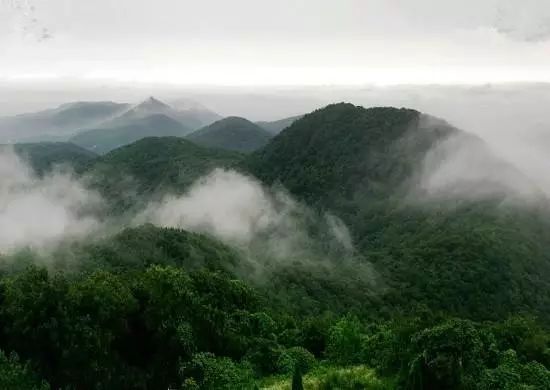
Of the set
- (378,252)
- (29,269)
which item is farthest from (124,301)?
(378,252)

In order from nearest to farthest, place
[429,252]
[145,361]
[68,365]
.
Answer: [68,365], [145,361], [429,252]

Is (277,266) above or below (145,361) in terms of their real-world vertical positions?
below

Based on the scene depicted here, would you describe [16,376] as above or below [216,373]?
above

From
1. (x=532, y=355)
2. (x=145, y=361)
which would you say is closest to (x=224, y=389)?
(x=145, y=361)

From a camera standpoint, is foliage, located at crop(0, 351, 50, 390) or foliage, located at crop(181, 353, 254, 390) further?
foliage, located at crop(181, 353, 254, 390)

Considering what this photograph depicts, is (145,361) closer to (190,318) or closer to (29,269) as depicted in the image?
(190,318)

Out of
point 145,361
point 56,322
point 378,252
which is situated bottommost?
point 378,252

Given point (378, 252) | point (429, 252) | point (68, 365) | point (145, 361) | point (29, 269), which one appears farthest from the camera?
point (378, 252)

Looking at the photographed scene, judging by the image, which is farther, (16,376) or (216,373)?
(216,373)

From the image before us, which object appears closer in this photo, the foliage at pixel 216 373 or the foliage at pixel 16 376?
the foliage at pixel 16 376

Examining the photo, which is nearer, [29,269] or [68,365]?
[68,365]
